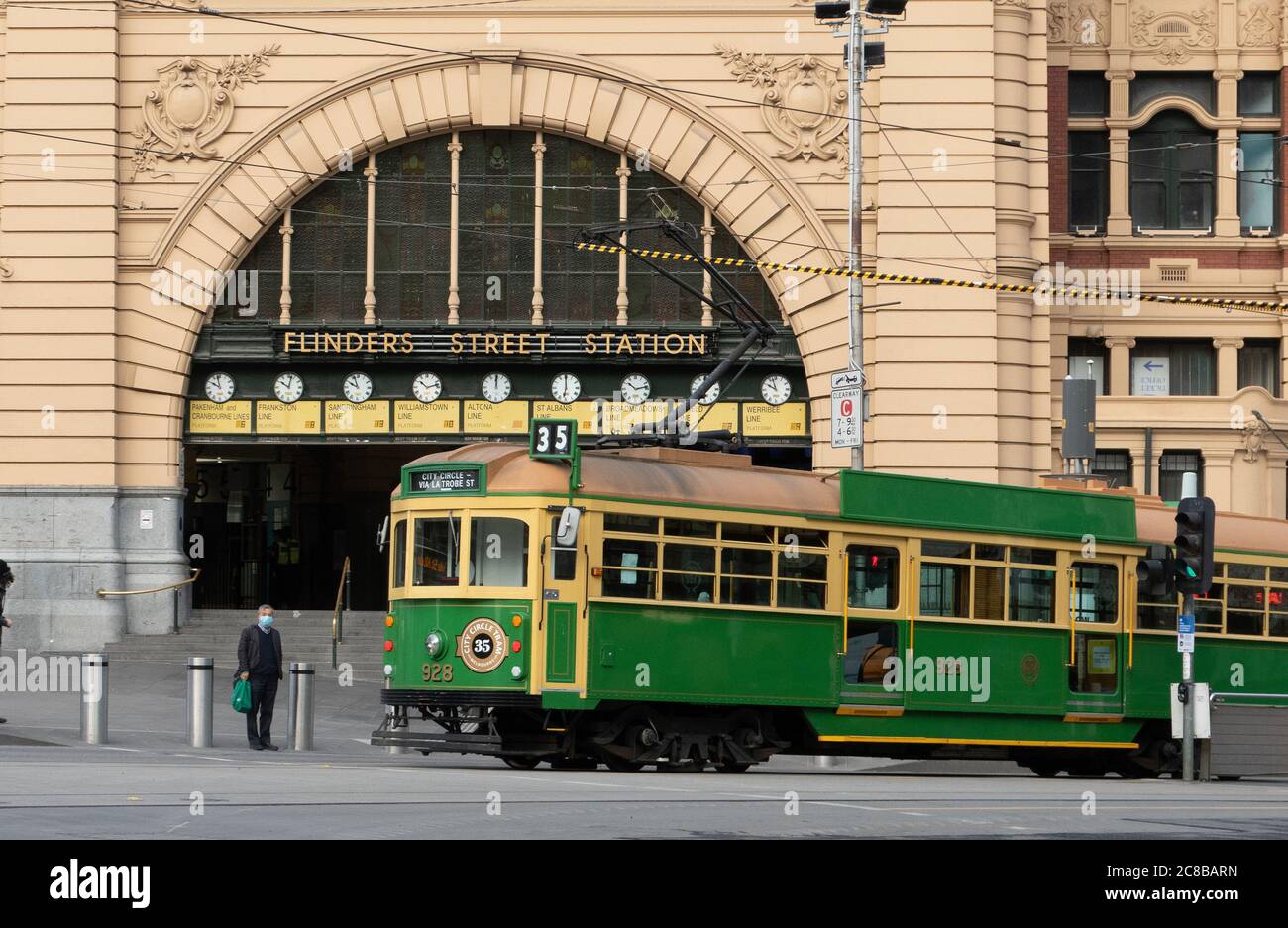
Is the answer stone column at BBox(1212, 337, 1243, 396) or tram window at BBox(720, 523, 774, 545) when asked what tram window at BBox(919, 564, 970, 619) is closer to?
tram window at BBox(720, 523, 774, 545)

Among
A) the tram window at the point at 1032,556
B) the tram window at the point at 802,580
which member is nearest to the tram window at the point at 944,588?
the tram window at the point at 1032,556

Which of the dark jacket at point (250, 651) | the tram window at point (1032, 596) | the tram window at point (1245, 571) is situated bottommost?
the dark jacket at point (250, 651)

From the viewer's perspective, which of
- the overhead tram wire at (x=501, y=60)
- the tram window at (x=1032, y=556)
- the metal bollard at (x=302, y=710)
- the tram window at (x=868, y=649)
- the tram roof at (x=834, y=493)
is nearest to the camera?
the tram roof at (x=834, y=493)

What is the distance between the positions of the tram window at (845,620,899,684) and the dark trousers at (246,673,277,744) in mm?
6712

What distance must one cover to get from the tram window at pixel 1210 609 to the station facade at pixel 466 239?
11.1m

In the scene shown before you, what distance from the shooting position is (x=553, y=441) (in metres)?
19.1

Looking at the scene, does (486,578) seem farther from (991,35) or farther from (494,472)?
(991,35)

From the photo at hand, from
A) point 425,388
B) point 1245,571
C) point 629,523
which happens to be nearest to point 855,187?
point 1245,571

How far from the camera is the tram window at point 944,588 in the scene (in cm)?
2108

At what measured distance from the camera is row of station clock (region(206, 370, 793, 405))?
117ft

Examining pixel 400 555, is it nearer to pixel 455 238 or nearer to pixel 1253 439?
pixel 455 238

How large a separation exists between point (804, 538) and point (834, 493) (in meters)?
0.68

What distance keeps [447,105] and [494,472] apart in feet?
55.9

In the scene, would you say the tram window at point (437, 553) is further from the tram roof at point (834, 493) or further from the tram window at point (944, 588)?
the tram window at point (944, 588)
